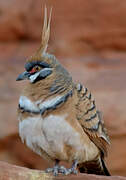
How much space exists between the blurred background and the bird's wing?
2736 millimetres

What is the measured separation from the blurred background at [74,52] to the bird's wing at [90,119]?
8.98 feet

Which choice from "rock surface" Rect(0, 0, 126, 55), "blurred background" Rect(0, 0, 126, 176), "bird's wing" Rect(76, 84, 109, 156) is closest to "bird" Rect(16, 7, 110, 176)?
"bird's wing" Rect(76, 84, 109, 156)

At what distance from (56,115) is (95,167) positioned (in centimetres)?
101

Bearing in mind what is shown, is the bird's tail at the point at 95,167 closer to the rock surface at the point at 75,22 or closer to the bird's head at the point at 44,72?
the bird's head at the point at 44,72

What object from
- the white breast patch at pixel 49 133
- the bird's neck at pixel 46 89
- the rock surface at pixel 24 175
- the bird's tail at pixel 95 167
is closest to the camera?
the rock surface at pixel 24 175

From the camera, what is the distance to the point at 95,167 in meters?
4.99

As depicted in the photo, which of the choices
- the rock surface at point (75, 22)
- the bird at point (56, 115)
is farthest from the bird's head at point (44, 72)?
the rock surface at point (75, 22)

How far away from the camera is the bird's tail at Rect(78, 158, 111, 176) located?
194 inches

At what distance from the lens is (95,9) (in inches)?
301

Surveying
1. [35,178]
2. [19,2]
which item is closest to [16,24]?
[19,2]

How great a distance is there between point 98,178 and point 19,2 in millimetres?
4601

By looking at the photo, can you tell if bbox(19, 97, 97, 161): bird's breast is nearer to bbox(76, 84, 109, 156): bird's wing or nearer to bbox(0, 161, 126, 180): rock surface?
bbox(76, 84, 109, 156): bird's wing

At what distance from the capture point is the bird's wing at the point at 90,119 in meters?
4.45

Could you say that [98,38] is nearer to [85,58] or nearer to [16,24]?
[85,58]
